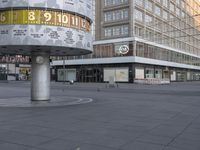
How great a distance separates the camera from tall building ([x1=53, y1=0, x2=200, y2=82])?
5878 cm

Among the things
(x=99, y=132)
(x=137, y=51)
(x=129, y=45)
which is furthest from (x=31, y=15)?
(x=137, y=51)

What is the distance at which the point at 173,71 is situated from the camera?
8081cm

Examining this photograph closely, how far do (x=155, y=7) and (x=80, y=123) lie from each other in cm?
6403

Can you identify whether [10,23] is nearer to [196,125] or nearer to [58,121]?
[58,121]

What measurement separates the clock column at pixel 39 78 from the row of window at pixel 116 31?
43979 millimetres

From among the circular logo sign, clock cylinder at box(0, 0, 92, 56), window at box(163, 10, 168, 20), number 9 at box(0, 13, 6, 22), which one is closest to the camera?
clock cylinder at box(0, 0, 92, 56)

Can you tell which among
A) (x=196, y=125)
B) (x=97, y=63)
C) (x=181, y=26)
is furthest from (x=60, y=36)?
(x=181, y=26)

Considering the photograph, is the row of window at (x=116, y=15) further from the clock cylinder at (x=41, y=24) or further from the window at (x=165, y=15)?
the clock cylinder at (x=41, y=24)

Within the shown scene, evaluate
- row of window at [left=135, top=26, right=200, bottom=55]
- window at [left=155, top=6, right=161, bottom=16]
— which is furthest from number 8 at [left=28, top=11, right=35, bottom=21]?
window at [left=155, top=6, right=161, bottom=16]

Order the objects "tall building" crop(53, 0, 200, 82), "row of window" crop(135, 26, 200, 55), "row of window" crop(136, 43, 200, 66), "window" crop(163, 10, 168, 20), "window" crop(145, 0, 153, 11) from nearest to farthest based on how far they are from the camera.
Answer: "tall building" crop(53, 0, 200, 82) < "row of window" crop(136, 43, 200, 66) < "row of window" crop(135, 26, 200, 55) < "window" crop(145, 0, 153, 11) < "window" crop(163, 10, 168, 20)

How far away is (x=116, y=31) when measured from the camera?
62438 mm

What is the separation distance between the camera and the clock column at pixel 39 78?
1772 centimetres

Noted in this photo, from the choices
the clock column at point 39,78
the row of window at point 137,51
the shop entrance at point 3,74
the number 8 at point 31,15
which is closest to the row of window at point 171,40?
the row of window at point 137,51

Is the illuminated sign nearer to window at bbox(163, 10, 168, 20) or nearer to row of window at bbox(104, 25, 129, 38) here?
row of window at bbox(104, 25, 129, 38)
